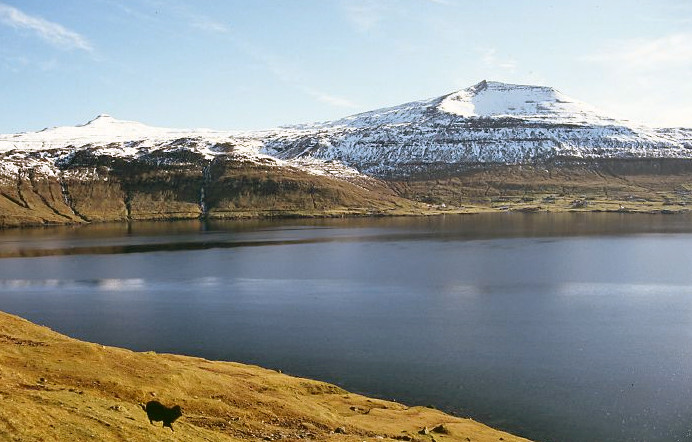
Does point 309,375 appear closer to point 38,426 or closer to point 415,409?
point 415,409

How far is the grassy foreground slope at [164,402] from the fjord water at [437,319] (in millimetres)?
8852

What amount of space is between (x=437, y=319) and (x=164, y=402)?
183 ft

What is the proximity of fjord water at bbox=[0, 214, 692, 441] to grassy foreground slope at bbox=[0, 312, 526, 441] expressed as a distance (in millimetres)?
8852

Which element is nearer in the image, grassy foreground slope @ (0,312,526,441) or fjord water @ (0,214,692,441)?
grassy foreground slope @ (0,312,526,441)

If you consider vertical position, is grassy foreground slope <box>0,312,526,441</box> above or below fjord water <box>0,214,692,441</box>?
above

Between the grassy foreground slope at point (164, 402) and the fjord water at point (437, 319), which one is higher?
the grassy foreground slope at point (164, 402)

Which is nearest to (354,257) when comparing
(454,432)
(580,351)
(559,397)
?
(580,351)

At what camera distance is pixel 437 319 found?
8712cm

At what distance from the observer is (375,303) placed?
100 metres

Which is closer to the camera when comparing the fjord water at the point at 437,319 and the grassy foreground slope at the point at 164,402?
the grassy foreground slope at the point at 164,402

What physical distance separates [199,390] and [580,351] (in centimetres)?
4686

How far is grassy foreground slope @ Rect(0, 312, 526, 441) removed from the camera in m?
27.7

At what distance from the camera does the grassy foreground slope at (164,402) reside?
90.9 ft

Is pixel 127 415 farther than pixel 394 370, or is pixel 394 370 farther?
pixel 394 370
